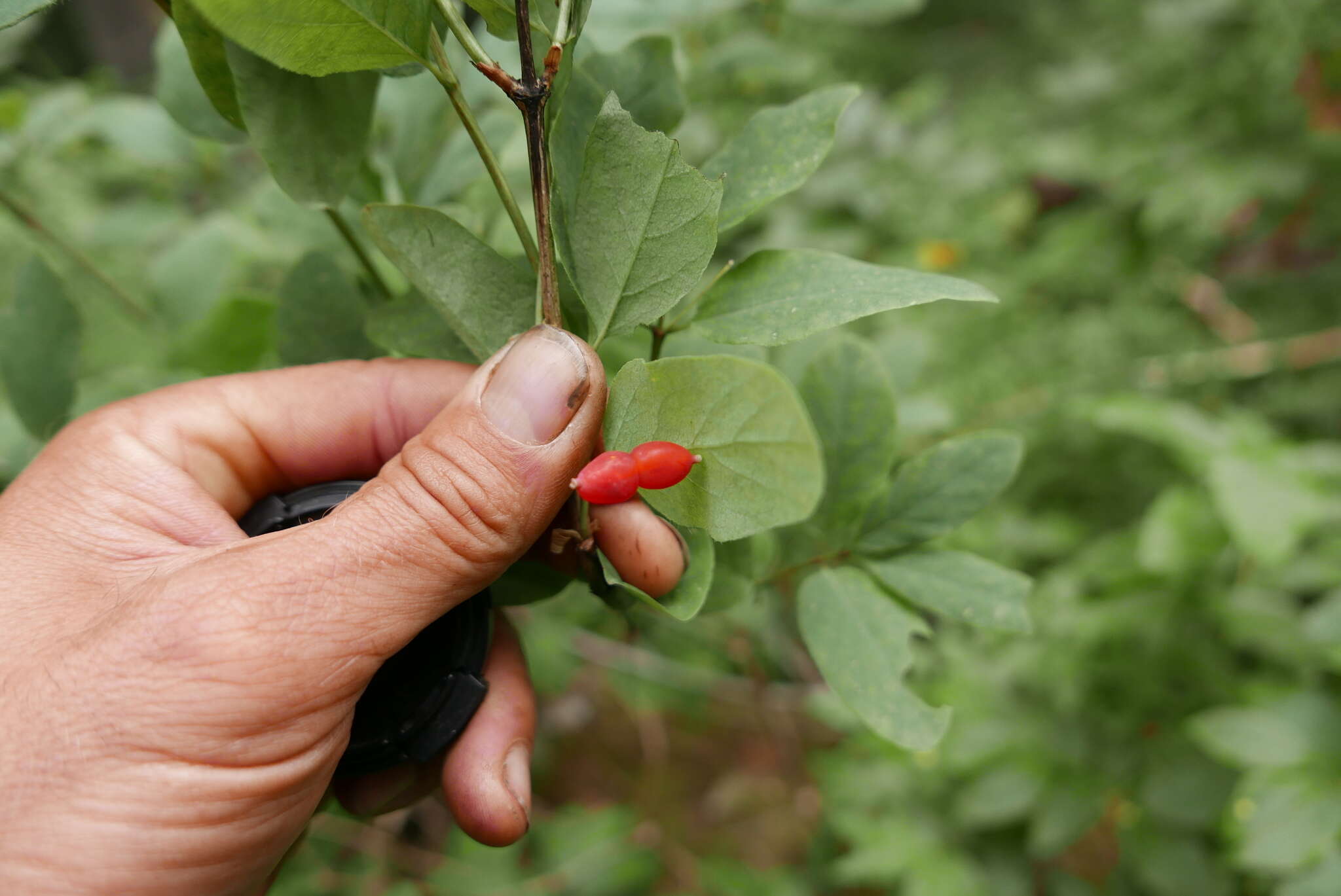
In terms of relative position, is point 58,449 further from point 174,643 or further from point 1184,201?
point 1184,201

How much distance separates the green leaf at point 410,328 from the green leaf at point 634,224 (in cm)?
15

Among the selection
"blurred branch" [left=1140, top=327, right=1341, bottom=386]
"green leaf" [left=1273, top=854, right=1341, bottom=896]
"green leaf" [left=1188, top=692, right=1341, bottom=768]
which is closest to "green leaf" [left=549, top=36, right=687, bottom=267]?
"green leaf" [left=1188, top=692, right=1341, bottom=768]

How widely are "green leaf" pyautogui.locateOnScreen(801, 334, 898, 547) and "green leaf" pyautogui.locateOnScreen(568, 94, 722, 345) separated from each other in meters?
0.24

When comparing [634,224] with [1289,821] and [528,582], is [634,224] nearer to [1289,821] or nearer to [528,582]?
[528,582]

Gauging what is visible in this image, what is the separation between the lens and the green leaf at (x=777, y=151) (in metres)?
0.53

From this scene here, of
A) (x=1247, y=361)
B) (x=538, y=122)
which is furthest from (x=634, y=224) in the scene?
(x=1247, y=361)

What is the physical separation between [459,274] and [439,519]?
0.16m

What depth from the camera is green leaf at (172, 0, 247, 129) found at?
47 centimetres

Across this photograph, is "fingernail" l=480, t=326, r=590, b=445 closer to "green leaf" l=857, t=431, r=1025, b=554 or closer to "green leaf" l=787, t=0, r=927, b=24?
"green leaf" l=857, t=431, r=1025, b=554

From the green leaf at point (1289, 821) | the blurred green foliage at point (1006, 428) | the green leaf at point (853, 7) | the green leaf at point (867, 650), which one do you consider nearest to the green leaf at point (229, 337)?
the blurred green foliage at point (1006, 428)

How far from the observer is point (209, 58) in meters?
0.50

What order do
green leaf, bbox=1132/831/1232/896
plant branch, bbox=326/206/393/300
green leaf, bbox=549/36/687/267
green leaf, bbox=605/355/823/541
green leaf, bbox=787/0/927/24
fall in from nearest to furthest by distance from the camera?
green leaf, bbox=605/355/823/541 → green leaf, bbox=549/36/687/267 → plant branch, bbox=326/206/393/300 → green leaf, bbox=787/0/927/24 → green leaf, bbox=1132/831/1232/896

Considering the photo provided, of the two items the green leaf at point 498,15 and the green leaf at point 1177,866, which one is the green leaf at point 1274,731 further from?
the green leaf at point 498,15

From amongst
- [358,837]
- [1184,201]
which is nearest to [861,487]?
[358,837]
